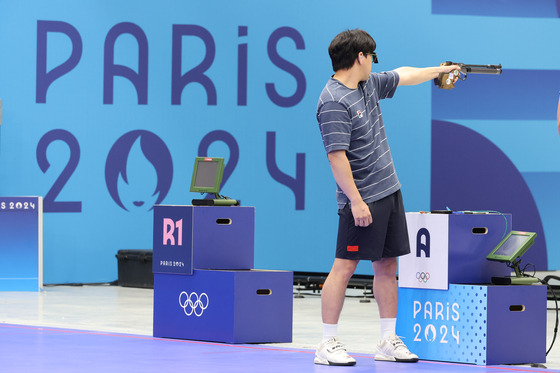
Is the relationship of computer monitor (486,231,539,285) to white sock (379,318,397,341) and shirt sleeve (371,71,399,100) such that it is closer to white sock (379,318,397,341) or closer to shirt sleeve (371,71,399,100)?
white sock (379,318,397,341)

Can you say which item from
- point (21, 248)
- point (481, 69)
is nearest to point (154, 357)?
point (481, 69)

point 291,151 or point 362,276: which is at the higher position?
point 291,151

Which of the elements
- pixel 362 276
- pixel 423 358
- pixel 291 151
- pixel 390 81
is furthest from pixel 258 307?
pixel 291 151

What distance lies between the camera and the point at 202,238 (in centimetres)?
533

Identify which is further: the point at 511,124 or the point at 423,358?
the point at 511,124

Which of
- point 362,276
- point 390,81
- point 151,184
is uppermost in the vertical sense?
point 390,81

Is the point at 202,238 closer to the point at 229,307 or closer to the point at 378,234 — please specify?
the point at 229,307

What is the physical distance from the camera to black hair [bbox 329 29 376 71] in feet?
14.7

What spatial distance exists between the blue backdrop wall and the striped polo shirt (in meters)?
4.76

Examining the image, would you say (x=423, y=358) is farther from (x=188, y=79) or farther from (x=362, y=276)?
(x=188, y=79)

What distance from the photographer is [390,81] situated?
471cm

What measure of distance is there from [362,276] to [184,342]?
13.0 ft

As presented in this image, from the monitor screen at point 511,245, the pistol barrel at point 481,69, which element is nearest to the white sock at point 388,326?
the monitor screen at point 511,245

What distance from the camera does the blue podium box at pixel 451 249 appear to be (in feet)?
15.1
